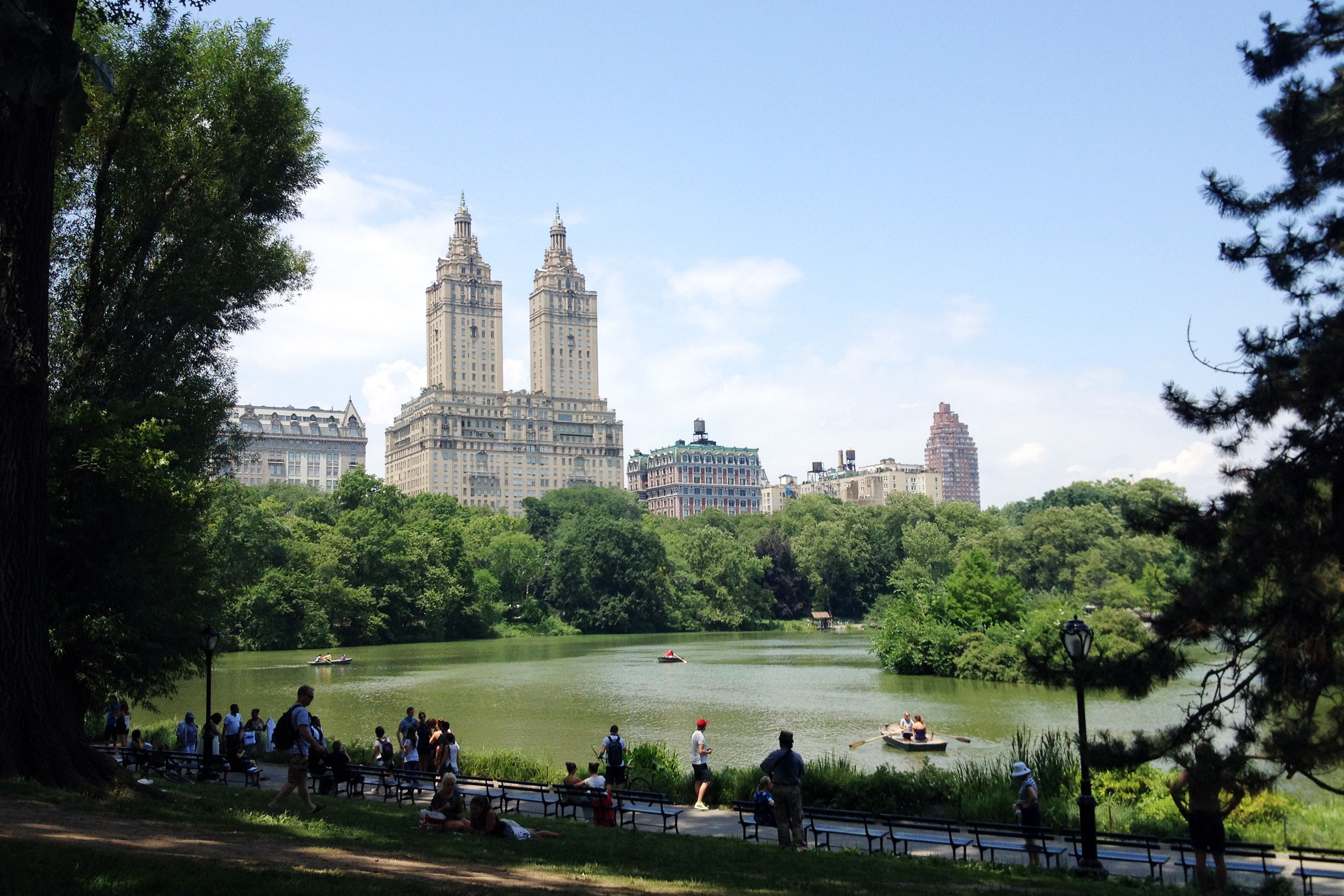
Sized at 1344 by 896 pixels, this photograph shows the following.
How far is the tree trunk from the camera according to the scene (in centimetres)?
1125

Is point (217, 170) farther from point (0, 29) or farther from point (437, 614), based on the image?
point (437, 614)

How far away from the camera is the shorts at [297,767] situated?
11938 mm

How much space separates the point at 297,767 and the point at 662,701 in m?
26.8

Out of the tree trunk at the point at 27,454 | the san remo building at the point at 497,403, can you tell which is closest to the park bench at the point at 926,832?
the tree trunk at the point at 27,454

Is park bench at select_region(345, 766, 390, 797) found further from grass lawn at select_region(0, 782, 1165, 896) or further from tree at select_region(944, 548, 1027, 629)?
tree at select_region(944, 548, 1027, 629)

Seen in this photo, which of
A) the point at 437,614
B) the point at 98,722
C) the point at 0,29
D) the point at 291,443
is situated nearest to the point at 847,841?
the point at 0,29

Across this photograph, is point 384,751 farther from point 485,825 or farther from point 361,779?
point 485,825

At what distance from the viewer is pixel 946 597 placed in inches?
1929

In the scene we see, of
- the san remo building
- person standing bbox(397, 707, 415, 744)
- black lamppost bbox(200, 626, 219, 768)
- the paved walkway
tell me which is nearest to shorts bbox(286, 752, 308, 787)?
the paved walkway

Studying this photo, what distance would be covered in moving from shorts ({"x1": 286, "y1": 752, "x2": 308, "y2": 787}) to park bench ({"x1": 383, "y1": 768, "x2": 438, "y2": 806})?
130 inches

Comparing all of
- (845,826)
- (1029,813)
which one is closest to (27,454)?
(845,826)

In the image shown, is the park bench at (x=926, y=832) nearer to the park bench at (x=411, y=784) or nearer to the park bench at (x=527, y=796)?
the park bench at (x=527, y=796)

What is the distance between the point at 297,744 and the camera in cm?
1193

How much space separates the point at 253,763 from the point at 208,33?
14370 millimetres
